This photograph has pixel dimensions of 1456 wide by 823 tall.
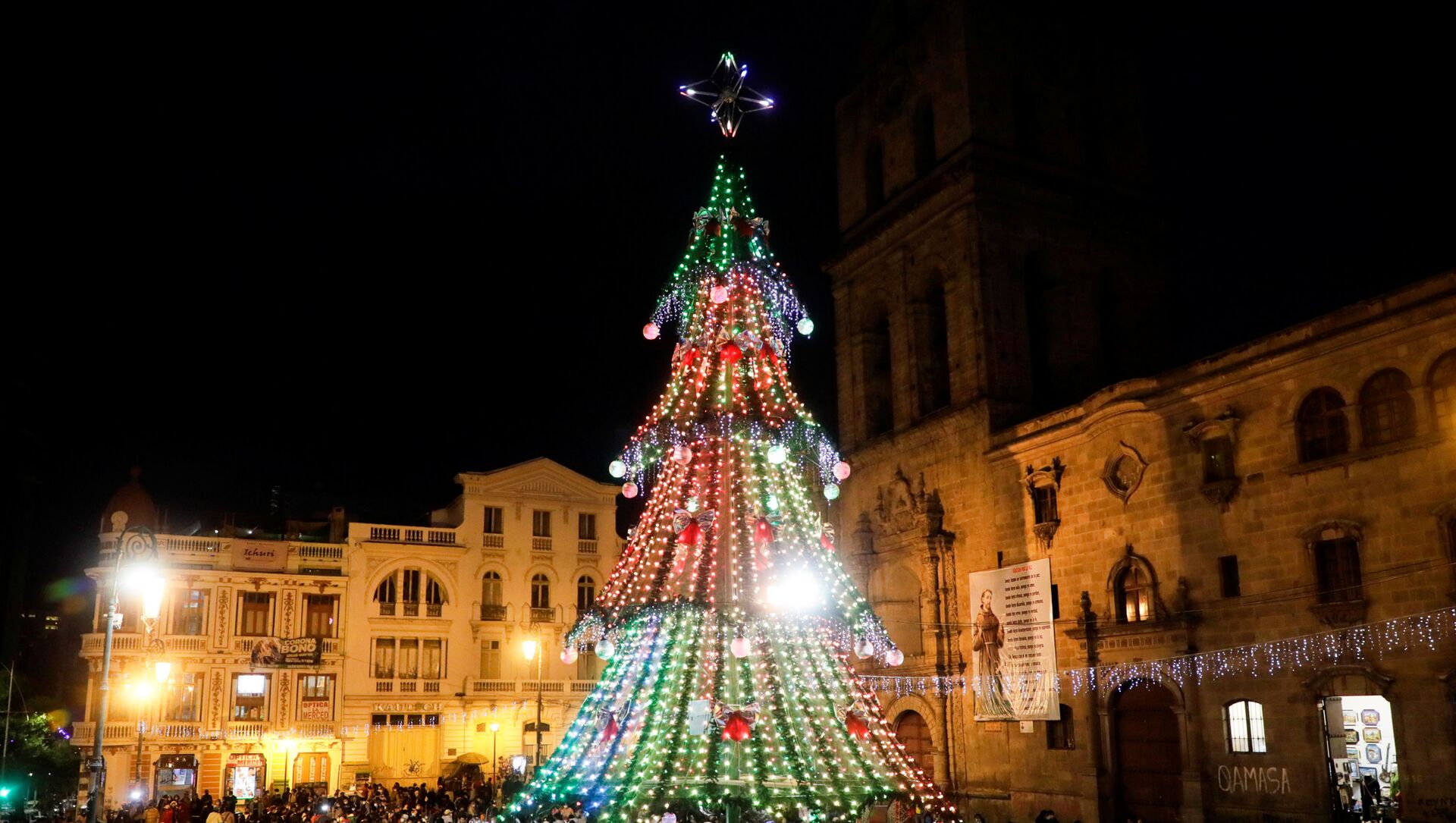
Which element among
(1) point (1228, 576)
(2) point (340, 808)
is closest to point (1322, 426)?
(1) point (1228, 576)

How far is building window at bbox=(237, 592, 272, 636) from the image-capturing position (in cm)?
3897

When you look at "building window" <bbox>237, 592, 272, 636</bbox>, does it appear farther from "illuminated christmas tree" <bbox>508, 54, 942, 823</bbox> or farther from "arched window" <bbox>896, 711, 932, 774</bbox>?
"illuminated christmas tree" <bbox>508, 54, 942, 823</bbox>

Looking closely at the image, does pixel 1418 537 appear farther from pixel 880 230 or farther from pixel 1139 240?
pixel 880 230

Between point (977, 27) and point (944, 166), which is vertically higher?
point (977, 27)

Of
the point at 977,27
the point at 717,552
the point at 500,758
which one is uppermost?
the point at 977,27

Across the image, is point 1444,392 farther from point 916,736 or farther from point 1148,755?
point 916,736

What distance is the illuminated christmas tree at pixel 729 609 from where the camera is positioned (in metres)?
14.8

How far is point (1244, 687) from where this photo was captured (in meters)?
23.1

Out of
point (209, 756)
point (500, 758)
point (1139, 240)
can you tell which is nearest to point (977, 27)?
point (1139, 240)

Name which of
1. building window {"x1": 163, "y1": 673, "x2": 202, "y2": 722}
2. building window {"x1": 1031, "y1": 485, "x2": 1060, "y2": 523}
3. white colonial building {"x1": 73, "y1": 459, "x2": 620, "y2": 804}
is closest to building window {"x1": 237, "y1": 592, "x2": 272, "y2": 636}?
white colonial building {"x1": 73, "y1": 459, "x2": 620, "y2": 804}

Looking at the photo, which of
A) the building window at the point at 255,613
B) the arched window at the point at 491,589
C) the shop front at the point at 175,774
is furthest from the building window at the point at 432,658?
the shop front at the point at 175,774

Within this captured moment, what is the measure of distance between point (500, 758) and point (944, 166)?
24.5 m

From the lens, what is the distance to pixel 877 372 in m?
35.6

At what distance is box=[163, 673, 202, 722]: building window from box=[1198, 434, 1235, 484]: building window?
30.5 metres
